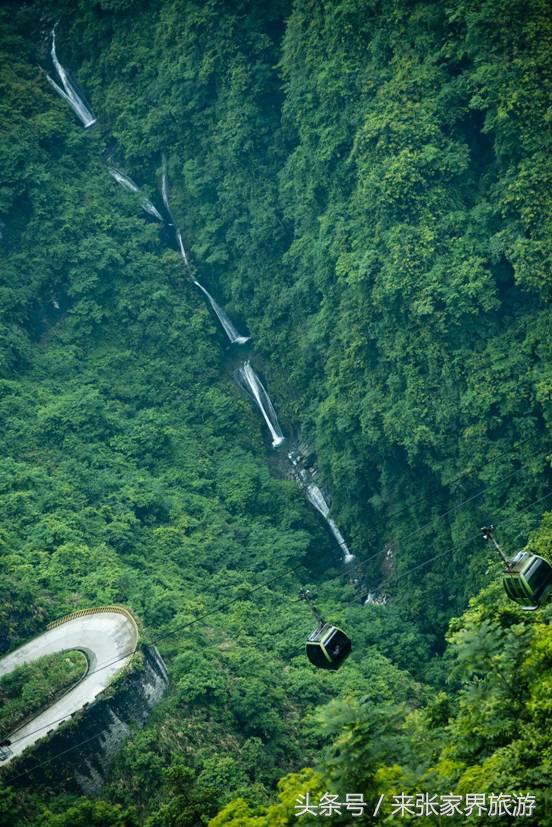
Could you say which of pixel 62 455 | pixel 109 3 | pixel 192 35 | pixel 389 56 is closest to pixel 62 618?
pixel 62 455

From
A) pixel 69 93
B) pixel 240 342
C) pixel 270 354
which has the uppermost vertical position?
pixel 69 93

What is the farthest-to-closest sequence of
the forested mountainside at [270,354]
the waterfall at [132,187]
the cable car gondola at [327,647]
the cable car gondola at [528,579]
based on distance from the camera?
the waterfall at [132,187] < the forested mountainside at [270,354] < the cable car gondola at [327,647] < the cable car gondola at [528,579]

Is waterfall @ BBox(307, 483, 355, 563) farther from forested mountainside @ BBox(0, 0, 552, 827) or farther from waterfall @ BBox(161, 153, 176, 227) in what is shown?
waterfall @ BBox(161, 153, 176, 227)

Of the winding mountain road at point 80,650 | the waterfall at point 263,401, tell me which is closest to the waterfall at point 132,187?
the waterfall at point 263,401

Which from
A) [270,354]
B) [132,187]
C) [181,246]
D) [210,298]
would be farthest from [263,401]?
[132,187]

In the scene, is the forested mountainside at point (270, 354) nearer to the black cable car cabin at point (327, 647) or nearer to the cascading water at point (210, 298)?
the cascading water at point (210, 298)

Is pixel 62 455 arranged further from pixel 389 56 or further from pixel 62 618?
pixel 389 56

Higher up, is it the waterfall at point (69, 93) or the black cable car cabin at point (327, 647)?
the waterfall at point (69, 93)

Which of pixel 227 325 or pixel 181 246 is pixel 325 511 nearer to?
pixel 227 325
